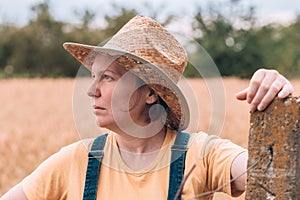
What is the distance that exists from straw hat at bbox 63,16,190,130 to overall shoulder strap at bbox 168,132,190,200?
0.07 metres

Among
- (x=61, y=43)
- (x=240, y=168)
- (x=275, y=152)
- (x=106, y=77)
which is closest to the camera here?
(x=275, y=152)

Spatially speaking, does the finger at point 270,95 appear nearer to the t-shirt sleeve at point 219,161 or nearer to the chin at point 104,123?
the t-shirt sleeve at point 219,161

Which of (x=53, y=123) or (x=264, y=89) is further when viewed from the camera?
(x=53, y=123)

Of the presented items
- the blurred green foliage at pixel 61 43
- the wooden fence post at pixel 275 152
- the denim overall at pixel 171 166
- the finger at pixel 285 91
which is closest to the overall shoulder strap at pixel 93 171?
the denim overall at pixel 171 166

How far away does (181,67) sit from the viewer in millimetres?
1987

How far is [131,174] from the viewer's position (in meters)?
1.92

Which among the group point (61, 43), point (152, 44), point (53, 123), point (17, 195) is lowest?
point (17, 195)

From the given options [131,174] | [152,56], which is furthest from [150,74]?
[131,174]

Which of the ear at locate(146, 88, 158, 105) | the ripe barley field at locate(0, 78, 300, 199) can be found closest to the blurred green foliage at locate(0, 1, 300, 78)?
the ripe barley field at locate(0, 78, 300, 199)

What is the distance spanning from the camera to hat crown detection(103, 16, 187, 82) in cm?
192

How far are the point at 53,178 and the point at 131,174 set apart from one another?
22 centimetres

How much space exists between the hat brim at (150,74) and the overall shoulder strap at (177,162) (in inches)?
2.6

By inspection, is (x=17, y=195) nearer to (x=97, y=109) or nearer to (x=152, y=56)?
(x=97, y=109)

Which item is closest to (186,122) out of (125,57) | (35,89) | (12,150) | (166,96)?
(166,96)
